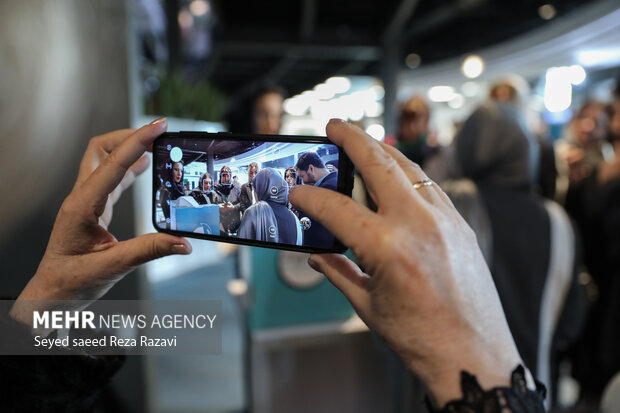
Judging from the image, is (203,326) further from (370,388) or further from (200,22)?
(200,22)

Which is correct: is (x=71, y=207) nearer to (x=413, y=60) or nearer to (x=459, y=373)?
(x=459, y=373)

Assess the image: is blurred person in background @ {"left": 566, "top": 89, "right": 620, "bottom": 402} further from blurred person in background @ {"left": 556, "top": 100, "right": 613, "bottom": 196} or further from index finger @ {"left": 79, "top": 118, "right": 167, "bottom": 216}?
index finger @ {"left": 79, "top": 118, "right": 167, "bottom": 216}

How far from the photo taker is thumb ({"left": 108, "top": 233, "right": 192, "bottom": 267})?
620mm

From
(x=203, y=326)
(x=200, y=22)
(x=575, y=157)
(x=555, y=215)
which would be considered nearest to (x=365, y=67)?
(x=200, y=22)

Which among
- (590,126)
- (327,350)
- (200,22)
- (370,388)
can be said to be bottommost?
(370,388)

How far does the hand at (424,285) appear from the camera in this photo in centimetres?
44

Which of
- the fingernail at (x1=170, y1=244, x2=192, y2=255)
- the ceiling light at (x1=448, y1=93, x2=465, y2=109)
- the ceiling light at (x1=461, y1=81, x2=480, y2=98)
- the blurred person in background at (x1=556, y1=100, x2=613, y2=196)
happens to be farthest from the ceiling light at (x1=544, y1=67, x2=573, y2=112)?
the ceiling light at (x1=448, y1=93, x2=465, y2=109)

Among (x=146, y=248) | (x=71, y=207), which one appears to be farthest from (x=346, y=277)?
(x=71, y=207)

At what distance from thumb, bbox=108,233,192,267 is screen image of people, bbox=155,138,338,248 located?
2.7 inches

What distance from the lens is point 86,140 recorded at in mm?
1398

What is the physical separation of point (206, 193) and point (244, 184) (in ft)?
0.25

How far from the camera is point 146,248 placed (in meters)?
0.63

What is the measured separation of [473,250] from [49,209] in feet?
3.72

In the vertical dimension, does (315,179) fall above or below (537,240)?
above
